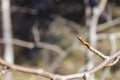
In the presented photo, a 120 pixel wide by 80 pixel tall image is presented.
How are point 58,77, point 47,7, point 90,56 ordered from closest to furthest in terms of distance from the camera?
point 58,77
point 90,56
point 47,7

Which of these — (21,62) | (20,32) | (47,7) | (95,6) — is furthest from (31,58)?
(95,6)

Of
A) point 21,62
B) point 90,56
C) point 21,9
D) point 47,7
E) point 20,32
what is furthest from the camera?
point 20,32

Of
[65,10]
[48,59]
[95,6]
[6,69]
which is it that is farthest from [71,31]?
[6,69]

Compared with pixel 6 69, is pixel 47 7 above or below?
above

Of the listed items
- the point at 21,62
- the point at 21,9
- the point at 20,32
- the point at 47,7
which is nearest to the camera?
the point at 21,9

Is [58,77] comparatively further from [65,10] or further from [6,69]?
[65,10]

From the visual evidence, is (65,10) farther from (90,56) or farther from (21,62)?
(90,56)

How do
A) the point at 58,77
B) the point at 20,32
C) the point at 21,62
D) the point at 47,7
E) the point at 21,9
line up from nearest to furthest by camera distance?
1. the point at 58,77
2. the point at 21,9
3. the point at 47,7
4. the point at 21,62
5. the point at 20,32

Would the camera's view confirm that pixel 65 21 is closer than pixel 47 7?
No

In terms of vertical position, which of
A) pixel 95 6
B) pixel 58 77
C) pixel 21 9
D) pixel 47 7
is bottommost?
pixel 58 77
